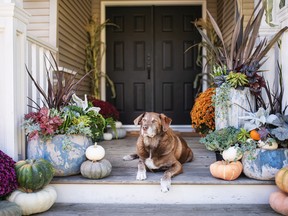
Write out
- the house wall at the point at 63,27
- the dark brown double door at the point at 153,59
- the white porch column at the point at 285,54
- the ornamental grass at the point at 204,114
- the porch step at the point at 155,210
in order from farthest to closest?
the dark brown double door at the point at 153,59
the house wall at the point at 63,27
the ornamental grass at the point at 204,114
the white porch column at the point at 285,54
the porch step at the point at 155,210

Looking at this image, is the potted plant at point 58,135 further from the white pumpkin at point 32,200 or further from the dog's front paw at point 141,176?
the dog's front paw at point 141,176

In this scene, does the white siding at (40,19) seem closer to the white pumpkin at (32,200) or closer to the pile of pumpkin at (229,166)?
the white pumpkin at (32,200)

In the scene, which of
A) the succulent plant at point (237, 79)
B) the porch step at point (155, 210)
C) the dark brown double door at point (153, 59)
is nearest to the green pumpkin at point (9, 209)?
the porch step at point (155, 210)

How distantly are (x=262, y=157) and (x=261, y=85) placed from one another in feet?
2.26

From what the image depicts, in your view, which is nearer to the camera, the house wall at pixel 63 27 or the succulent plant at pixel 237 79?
the succulent plant at pixel 237 79

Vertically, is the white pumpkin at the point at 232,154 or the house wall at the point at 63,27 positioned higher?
the house wall at the point at 63,27

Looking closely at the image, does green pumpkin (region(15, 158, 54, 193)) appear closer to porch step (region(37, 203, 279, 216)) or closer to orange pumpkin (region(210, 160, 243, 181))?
porch step (region(37, 203, 279, 216))

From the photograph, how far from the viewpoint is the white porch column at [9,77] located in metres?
2.60

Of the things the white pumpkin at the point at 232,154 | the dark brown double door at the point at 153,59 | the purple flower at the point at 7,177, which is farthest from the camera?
the dark brown double door at the point at 153,59

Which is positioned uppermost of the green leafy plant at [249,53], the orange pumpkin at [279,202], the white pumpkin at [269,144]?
the green leafy plant at [249,53]

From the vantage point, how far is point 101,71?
6.02 metres

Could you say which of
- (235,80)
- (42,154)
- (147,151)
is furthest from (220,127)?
(42,154)

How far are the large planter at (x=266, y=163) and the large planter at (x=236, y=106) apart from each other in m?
0.49

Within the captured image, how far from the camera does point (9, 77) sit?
2.63m
